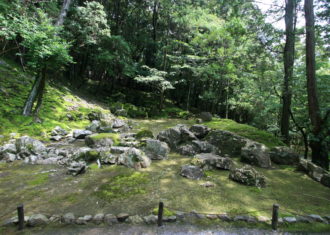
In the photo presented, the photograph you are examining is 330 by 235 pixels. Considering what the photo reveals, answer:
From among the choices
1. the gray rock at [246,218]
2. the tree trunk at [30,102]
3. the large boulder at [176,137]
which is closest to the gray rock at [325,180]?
the gray rock at [246,218]

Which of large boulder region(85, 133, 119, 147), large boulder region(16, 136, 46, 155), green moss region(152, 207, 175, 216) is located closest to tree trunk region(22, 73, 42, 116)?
large boulder region(16, 136, 46, 155)

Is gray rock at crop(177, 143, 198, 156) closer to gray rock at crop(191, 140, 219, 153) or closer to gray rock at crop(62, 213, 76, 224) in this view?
gray rock at crop(191, 140, 219, 153)

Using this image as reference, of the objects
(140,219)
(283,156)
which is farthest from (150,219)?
(283,156)

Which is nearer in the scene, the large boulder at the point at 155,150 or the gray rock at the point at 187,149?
the large boulder at the point at 155,150

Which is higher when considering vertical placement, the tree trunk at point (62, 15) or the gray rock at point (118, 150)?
the tree trunk at point (62, 15)

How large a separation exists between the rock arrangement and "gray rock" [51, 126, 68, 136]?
5578 millimetres

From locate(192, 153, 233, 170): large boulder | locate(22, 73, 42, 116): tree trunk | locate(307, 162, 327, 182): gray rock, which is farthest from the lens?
locate(22, 73, 42, 116): tree trunk

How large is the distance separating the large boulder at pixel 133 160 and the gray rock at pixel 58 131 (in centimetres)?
390

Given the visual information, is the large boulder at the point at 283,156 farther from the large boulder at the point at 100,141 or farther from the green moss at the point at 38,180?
the green moss at the point at 38,180

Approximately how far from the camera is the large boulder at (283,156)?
7125 mm

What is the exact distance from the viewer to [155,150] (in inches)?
273

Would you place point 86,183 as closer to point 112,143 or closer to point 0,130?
point 112,143

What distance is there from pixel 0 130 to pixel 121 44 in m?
10.4

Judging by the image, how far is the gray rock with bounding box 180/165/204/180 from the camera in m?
5.46
